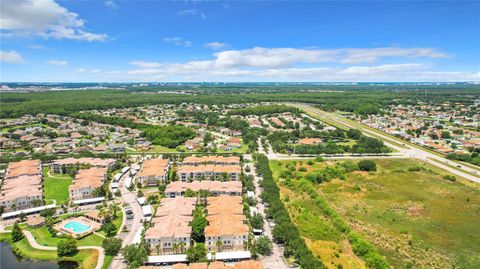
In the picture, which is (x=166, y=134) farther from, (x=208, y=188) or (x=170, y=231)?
(x=170, y=231)

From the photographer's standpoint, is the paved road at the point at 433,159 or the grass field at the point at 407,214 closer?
the grass field at the point at 407,214

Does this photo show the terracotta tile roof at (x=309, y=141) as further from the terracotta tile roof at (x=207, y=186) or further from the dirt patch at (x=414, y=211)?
the terracotta tile roof at (x=207, y=186)

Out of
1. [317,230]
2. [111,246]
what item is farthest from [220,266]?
[317,230]

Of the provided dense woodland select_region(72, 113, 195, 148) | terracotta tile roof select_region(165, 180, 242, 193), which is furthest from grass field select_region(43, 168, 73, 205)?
dense woodland select_region(72, 113, 195, 148)

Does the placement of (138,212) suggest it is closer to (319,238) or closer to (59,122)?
(319,238)

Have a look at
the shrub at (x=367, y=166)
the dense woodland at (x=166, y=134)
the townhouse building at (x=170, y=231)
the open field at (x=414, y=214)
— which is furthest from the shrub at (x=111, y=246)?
the shrub at (x=367, y=166)

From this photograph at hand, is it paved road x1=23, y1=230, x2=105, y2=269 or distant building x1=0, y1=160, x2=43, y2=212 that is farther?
distant building x1=0, y1=160, x2=43, y2=212

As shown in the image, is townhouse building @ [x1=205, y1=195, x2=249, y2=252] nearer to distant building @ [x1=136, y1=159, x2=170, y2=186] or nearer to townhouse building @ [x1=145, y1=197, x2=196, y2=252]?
townhouse building @ [x1=145, y1=197, x2=196, y2=252]
